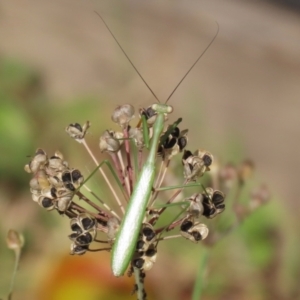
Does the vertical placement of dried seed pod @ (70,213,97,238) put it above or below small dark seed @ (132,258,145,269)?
below

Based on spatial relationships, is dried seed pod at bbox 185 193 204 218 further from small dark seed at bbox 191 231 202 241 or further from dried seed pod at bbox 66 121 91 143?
dried seed pod at bbox 66 121 91 143

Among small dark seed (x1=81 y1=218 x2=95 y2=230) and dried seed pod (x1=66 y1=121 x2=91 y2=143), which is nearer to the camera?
small dark seed (x1=81 y1=218 x2=95 y2=230)

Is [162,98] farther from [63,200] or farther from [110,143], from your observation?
[63,200]

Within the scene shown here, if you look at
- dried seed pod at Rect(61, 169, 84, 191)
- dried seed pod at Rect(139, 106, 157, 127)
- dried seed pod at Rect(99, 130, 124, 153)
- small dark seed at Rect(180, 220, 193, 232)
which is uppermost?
dried seed pod at Rect(139, 106, 157, 127)

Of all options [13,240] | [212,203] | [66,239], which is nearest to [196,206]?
[212,203]

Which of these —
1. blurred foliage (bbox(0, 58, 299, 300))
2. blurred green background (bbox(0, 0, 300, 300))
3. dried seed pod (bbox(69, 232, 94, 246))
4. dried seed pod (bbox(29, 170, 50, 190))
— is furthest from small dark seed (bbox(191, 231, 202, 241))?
blurred foliage (bbox(0, 58, 299, 300))

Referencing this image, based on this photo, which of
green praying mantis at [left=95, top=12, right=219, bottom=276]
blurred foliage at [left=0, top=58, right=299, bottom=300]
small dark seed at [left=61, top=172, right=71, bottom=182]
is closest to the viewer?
green praying mantis at [left=95, top=12, right=219, bottom=276]

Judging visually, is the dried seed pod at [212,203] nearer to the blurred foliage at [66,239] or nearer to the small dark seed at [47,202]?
the small dark seed at [47,202]
